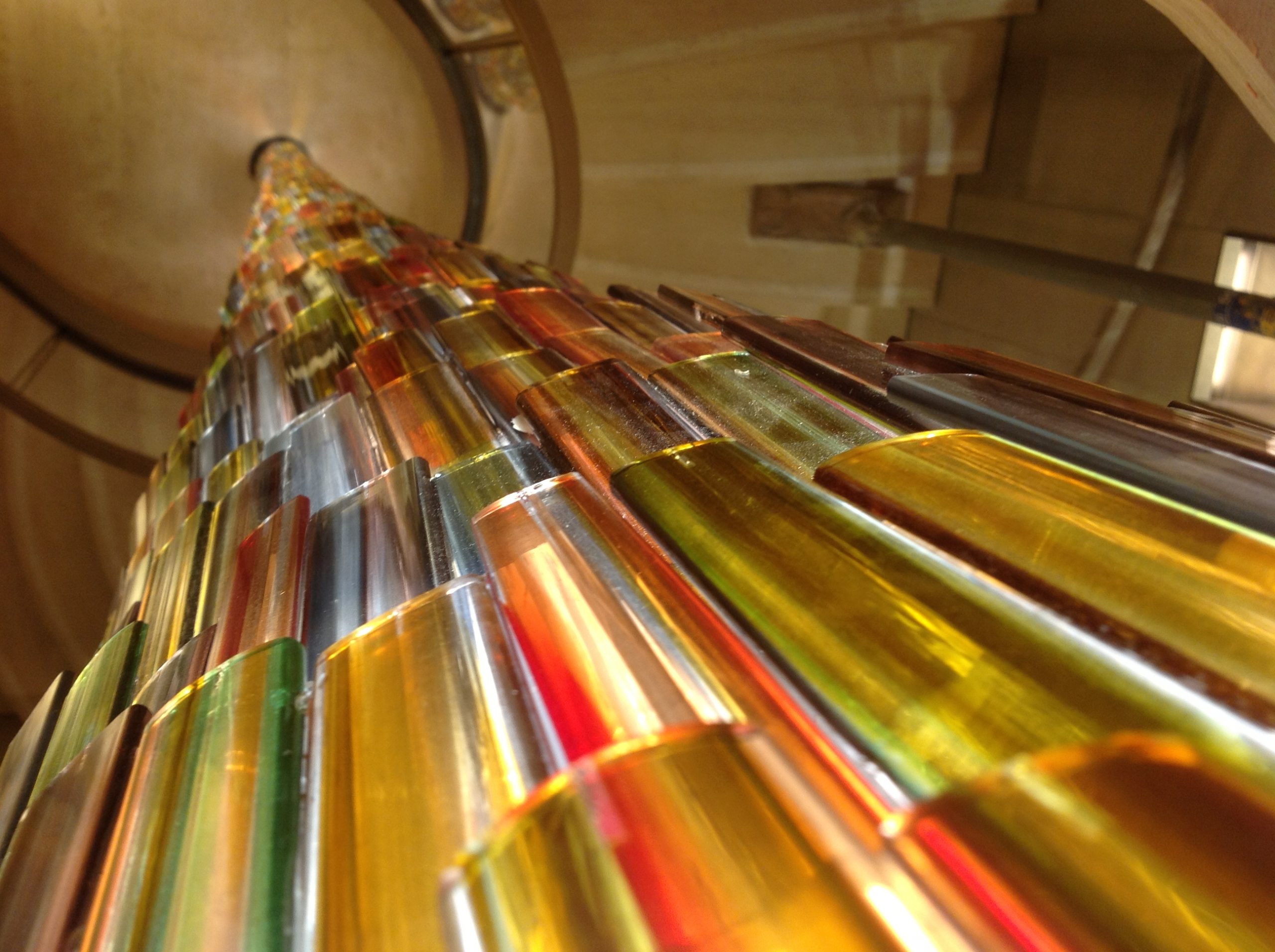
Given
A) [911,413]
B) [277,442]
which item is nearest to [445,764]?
[911,413]

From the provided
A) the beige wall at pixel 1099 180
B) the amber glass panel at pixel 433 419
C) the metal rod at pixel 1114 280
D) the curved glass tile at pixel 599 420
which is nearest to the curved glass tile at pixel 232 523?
the amber glass panel at pixel 433 419

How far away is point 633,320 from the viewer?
1021 millimetres

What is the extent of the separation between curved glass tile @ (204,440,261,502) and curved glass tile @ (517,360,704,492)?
0.45 meters

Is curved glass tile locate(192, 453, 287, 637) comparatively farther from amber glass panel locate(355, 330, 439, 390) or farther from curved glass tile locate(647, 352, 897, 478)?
curved glass tile locate(647, 352, 897, 478)

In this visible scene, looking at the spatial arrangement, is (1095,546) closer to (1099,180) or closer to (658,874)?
(658,874)

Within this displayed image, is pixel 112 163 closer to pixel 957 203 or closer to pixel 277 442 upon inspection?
pixel 957 203

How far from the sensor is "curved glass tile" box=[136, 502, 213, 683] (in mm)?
692

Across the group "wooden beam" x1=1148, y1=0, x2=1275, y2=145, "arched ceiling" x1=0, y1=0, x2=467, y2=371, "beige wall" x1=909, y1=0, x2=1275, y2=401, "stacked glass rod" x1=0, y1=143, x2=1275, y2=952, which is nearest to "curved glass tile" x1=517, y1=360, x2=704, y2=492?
"stacked glass rod" x1=0, y1=143, x2=1275, y2=952

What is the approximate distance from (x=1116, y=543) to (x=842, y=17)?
11.3ft

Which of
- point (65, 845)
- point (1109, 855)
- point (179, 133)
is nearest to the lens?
point (1109, 855)

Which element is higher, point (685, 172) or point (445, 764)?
point (445, 764)

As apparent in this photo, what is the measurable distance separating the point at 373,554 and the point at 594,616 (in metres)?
0.26

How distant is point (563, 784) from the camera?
273 millimetres

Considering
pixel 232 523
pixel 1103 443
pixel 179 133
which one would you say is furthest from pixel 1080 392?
pixel 179 133
